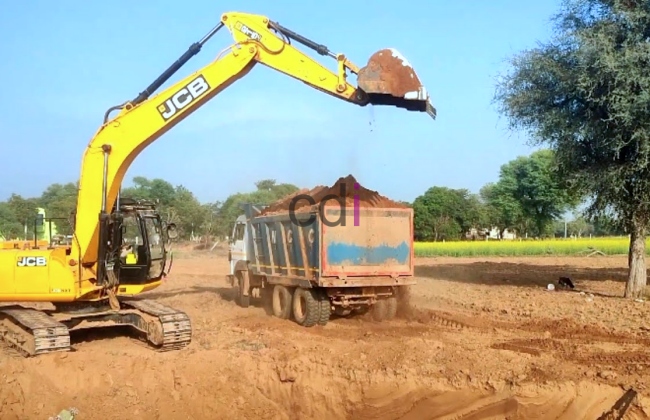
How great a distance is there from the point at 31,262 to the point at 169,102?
3261 millimetres

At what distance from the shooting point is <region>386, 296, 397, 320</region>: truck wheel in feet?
45.0

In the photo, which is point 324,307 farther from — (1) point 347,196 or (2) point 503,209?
(2) point 503,209

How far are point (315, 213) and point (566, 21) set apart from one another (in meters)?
9.59

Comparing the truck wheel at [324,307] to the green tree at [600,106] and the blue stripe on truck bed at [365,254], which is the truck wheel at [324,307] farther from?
the green tree at [600,106]

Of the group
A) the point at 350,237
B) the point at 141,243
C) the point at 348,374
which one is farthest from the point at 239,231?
the point at 348,374

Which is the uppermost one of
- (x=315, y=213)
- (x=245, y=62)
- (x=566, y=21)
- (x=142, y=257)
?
(x=566, y=21)

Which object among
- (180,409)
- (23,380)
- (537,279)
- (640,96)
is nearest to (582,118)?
(640,96)

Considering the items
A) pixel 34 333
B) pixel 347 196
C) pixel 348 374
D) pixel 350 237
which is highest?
pixel 347 196

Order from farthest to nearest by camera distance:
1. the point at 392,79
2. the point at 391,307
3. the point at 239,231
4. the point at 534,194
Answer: the point at 534,194
the point at 239,231
the point at 391,307
the point at 392,79

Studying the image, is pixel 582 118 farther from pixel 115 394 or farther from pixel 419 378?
pixel 115 394

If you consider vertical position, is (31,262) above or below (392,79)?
below

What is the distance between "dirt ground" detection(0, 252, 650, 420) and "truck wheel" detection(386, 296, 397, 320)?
0.86 m

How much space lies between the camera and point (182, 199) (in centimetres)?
6681

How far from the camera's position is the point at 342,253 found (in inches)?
502
